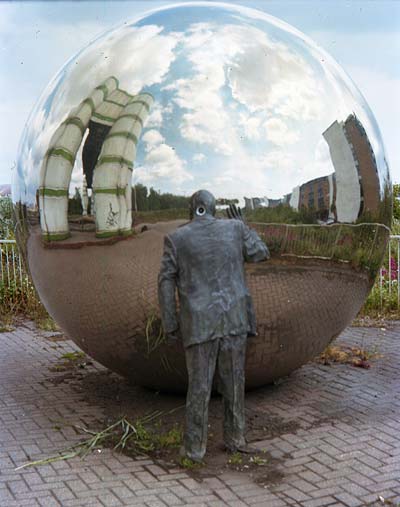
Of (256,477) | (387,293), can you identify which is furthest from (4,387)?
(387,293)

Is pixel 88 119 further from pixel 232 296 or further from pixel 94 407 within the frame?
pixel 94 407

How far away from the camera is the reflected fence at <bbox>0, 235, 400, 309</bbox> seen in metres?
10.4

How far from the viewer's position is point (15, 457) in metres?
5.09

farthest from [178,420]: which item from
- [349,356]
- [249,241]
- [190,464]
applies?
[349,356]

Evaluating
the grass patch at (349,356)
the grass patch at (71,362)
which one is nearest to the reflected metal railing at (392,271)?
the grass patch at (349,356)

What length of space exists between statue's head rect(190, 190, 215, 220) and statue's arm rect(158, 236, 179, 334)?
25cm

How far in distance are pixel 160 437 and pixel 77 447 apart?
1.87ft

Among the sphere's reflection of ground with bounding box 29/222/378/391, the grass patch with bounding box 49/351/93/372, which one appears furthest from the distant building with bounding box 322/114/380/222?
the grass patch with bounding box 49/351/93/372

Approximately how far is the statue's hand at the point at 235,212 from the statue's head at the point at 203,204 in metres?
0.13

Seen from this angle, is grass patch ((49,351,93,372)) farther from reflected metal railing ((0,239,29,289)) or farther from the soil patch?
reflected metal railing ((0,239,29,289))

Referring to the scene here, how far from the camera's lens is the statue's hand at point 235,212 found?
4.91 meters

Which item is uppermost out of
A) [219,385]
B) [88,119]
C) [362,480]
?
[88,119]

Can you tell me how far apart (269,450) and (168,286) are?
4.41ft

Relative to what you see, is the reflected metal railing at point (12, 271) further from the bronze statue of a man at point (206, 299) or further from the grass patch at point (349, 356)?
the bronze statue of a man at point (206, 299)
